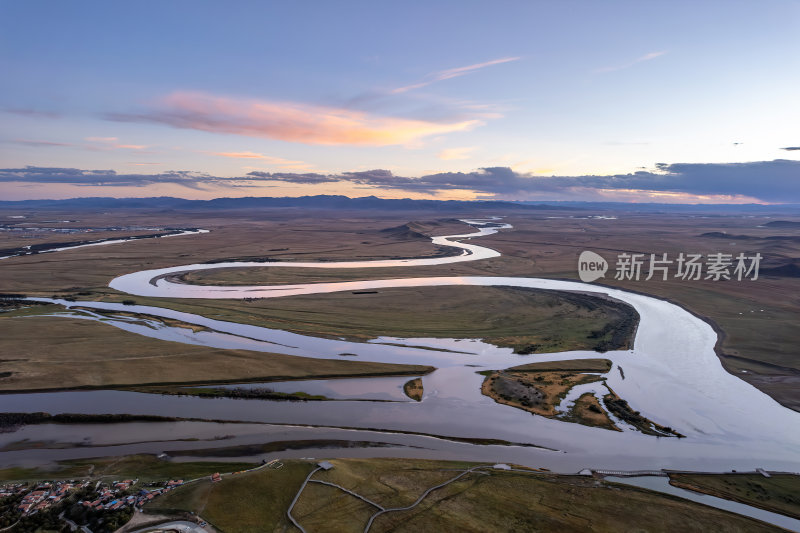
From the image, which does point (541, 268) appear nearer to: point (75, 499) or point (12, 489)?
point (75, 499)

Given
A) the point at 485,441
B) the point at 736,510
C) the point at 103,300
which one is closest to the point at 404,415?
the point at 485,441

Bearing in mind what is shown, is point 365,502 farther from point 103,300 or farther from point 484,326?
point 103,300

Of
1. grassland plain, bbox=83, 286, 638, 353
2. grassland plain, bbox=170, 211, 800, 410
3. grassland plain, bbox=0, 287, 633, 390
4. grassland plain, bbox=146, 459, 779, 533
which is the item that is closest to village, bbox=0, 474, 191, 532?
grassland plain, bbox=146, 459, 779, 533

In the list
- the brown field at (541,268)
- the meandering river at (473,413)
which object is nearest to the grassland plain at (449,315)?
the meandering river at (473,413)

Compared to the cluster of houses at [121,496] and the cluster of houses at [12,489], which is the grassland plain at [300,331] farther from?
the cluster of houses at [121,496]

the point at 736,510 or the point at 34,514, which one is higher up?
the point at 34,514
